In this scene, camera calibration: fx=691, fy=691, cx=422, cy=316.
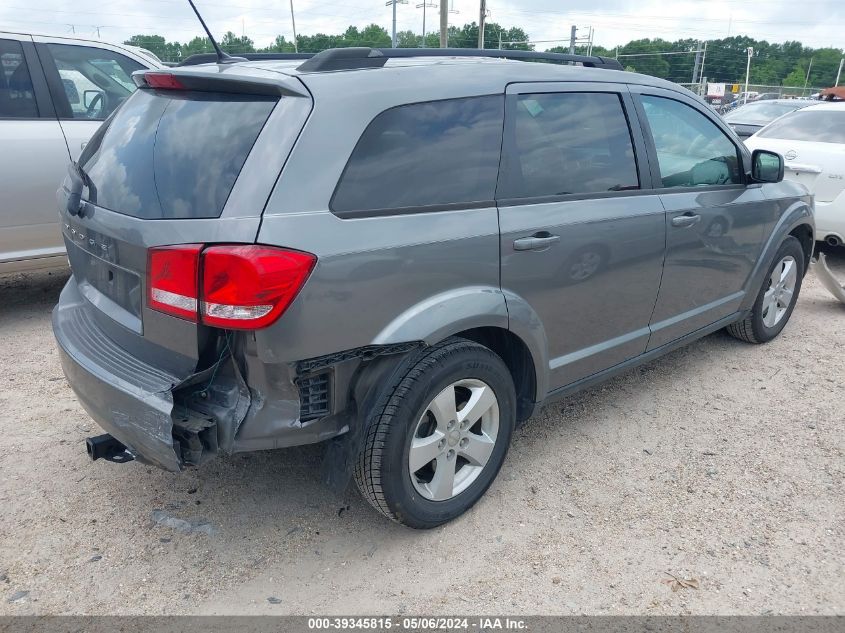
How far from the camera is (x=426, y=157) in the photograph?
257 cm

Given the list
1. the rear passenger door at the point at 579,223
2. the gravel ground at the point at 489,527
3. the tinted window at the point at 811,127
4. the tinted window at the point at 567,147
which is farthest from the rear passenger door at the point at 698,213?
the tinted window at the point at 811,127

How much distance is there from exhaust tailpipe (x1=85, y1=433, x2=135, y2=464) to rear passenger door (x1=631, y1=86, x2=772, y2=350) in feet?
8.64

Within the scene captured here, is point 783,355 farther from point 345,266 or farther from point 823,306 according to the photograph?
point 345,266

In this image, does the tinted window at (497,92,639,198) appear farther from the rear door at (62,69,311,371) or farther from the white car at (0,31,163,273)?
the white car at (0,31,163,273)

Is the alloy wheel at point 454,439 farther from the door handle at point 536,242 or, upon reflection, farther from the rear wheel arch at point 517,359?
the door handle at point 536,242

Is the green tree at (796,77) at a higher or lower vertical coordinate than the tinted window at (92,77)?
lower

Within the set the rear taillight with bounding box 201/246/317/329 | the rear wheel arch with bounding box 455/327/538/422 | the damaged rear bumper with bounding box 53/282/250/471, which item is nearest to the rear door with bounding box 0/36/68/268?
the damaged rear bumper with bounding box 53/282/250/471

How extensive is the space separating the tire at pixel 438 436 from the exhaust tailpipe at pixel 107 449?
908 millimetres

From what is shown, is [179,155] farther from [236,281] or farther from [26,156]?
[26,156]

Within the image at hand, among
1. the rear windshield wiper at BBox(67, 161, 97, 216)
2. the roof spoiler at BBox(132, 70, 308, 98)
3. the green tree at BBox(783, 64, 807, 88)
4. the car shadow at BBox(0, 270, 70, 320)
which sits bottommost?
the green tree at BBox(783, 64, 807, 88)

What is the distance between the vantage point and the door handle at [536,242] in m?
2.78

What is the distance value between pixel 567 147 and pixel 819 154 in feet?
16.4

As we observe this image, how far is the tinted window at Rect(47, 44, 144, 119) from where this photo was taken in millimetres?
4953

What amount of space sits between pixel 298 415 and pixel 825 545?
215 cm
